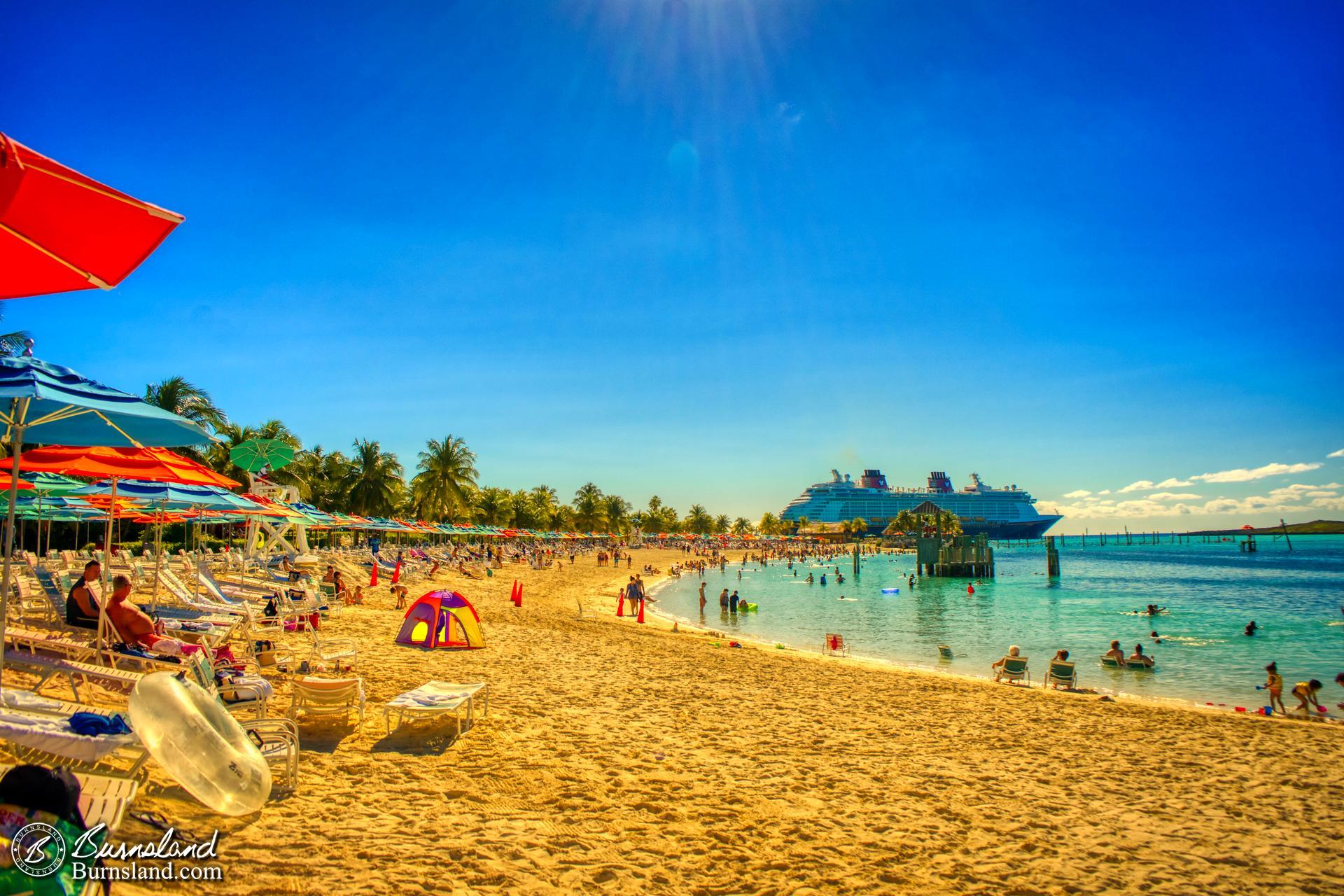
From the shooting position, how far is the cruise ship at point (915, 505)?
139 meters

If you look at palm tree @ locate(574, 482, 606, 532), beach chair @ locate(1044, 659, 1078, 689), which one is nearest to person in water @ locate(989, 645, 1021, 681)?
beach chair @ locate(1044, 659, 1078, 689)

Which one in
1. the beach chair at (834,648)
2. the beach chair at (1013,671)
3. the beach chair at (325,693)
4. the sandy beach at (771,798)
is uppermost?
the beach chair at (325,693)

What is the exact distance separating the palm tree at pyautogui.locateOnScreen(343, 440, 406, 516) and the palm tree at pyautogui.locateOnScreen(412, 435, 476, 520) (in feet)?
19.2

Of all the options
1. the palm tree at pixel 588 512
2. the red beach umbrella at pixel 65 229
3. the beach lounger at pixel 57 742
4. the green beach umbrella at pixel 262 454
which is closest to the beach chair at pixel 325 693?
the beach lounger at pixel 57 742

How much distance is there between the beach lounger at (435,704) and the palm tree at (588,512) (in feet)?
277

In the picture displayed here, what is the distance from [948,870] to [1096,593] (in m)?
42.5

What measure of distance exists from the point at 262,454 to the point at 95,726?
10.1 metres

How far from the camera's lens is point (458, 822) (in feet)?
15.3

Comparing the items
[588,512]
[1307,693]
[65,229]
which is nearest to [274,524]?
[65,229]

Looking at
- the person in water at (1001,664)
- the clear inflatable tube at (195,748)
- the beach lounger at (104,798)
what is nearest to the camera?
the beach lounger at (104,798)

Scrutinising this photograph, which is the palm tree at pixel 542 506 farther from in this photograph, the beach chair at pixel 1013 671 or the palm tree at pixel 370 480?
the beach chair at pixel 1013 671

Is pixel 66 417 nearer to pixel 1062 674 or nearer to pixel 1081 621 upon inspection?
pixel 1062 674

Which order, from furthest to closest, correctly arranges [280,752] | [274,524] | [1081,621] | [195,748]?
[1081,621] → [274,524] → [280,752] → [195,748]

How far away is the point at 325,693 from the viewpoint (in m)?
6.12
